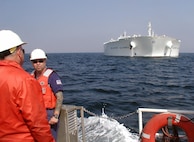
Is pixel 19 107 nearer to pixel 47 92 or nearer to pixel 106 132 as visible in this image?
pixel 47 92

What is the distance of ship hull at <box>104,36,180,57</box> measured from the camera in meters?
52.8

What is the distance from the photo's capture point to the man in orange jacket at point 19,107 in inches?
66.4

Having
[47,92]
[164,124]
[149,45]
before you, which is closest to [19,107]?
[47,92]

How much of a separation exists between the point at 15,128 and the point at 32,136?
0.14 metres

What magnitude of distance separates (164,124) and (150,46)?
5106cm

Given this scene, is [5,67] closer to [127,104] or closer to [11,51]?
[11,51]

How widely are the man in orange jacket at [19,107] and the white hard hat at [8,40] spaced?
0.11 metres

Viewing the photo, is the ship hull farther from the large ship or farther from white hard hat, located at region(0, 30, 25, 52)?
white hard hat, located at region(0, 30, 25, 52)

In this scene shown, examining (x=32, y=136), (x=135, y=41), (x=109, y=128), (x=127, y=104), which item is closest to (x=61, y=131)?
(x=32, y=136)

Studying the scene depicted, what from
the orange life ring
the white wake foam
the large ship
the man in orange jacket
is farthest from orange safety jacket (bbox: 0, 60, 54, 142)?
the large ship

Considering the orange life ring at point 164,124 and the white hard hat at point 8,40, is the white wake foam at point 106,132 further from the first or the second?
the white hard hat at point 8,40

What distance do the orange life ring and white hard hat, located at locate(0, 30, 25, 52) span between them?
2.80m

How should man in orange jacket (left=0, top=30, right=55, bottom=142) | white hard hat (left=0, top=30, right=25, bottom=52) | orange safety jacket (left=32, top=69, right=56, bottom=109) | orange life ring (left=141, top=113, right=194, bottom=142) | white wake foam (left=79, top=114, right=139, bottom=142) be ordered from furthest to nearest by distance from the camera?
white wake foam (left=79, top=114, right=139, bottom=142)
orange life ring (left=141, top=113, right=194, bottom=142)
orange safety jacket (left=32, top=69, right=56, bottom=109)
white hard hat (left=0, top=30, right=25, bottom=52)
man in orange jacket (left=0, top=30, right=55, bottom=142)

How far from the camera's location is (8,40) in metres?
1.89
